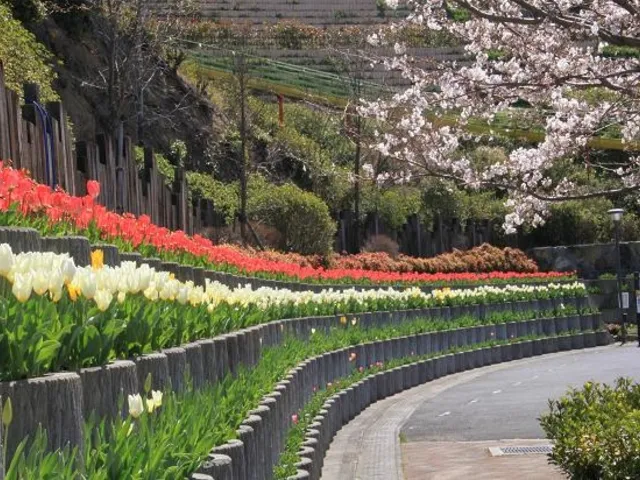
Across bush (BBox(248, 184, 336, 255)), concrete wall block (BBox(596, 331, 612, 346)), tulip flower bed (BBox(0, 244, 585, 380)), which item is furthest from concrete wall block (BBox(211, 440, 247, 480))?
concrete wall block (BBox(596, 331, 612, 346))

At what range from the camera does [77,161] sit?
1872cm

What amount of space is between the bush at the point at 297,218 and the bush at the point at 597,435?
Answer: 25.3 m

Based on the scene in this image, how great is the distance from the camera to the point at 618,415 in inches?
418

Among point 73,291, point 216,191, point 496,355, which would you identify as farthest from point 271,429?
point 216,191

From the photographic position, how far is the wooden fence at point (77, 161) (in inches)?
561

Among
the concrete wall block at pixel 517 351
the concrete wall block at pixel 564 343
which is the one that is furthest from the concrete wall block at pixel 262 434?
the concrete wall block at pixel 564 343

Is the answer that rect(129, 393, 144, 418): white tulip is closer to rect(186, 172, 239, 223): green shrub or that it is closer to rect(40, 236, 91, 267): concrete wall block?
rect(40, 236, 91, 267): concrete wall block

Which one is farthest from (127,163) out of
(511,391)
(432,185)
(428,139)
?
(432,185)

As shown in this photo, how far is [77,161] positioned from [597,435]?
10.7 m

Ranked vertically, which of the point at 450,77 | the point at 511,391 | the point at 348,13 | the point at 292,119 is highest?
the point at 348,13

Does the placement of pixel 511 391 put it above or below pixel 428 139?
below

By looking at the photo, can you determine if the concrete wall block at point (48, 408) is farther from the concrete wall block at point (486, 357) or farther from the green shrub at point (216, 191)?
the green shrub at point (216, 191)

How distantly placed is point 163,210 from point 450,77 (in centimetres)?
1109

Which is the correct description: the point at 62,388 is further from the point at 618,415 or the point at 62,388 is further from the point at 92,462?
the point at 618,415
